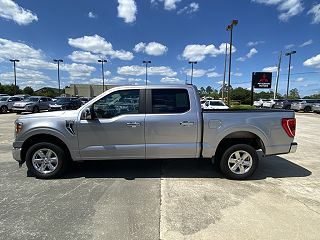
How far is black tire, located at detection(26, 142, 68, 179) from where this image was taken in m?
5.15

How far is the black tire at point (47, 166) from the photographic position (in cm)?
515

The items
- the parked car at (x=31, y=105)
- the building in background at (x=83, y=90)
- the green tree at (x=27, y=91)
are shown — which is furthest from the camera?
the green tree at (x=27, y=91)

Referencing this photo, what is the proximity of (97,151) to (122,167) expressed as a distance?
43.1 inches

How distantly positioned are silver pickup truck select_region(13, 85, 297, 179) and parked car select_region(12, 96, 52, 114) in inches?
872

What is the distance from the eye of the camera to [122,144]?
5.14 m

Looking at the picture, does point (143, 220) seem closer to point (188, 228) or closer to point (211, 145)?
point (188, 228)

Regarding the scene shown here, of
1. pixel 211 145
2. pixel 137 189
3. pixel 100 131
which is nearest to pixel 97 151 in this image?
pixel 100 131

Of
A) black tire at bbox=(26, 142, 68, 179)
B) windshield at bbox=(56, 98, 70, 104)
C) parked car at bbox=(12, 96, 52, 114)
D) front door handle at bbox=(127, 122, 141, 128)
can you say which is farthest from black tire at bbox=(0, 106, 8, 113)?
front door handle at bbox=(127, 122, 141, 128)

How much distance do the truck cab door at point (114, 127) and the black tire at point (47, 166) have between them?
0.44 metres

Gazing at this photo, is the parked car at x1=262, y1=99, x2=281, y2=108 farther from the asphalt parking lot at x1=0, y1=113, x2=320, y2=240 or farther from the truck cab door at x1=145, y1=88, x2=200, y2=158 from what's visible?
the truck cab door at x1=145, y1=88, x2=200, y2=158

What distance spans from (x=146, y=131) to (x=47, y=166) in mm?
2229

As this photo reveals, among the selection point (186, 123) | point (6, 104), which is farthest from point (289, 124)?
point (6, 104)

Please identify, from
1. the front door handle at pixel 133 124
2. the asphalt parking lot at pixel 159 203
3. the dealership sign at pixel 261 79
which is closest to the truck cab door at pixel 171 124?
the front door handle at pixel 133 124

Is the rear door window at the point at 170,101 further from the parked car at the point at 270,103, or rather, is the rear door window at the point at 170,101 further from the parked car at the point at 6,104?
the parked car at the point at 270,103
